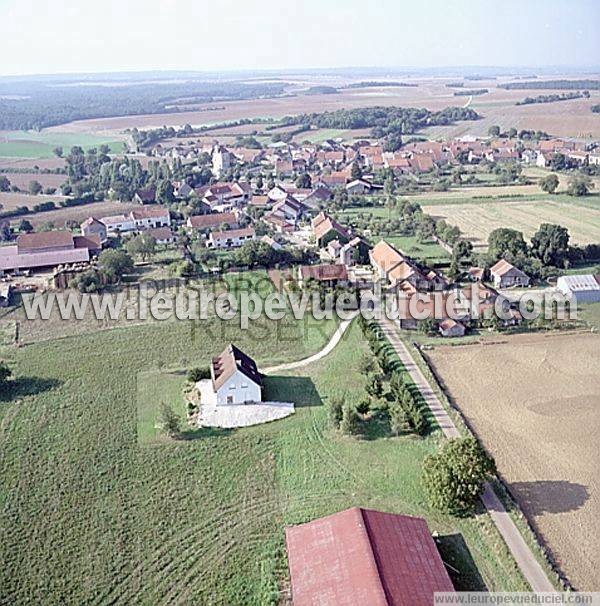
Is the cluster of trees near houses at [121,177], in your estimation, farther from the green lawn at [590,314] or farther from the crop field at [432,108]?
the crop field at [432,108]

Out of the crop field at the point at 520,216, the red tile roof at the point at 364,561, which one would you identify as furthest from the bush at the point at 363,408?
the crop field at the point at 520,216

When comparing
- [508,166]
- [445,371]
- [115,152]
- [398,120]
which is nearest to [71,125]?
[115,152]

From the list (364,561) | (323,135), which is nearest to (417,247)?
(364,561)

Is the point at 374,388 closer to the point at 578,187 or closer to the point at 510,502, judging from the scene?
the point at 510,502

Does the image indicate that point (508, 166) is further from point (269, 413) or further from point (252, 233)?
point (269, 413)

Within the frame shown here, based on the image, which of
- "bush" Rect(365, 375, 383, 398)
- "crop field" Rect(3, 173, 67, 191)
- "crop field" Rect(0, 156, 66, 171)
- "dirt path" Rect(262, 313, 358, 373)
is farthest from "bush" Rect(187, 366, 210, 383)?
"crop field" Rect(0, 156, 66, 171)
